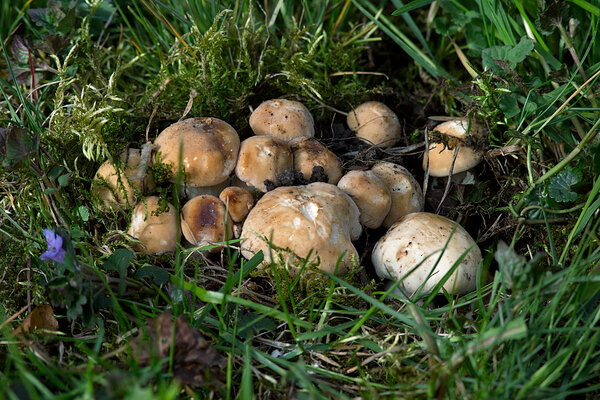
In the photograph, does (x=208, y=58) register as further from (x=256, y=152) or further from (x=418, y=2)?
(x=418, y=2)

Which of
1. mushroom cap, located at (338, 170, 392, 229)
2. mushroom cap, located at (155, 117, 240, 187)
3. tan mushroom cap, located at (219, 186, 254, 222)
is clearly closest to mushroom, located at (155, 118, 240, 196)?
mushroom cap, located at (155, 117, 240, 187)

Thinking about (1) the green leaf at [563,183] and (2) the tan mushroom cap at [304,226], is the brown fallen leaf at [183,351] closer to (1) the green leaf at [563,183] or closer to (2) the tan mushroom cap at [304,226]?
(2) the tan mushroom cap at [304,226]

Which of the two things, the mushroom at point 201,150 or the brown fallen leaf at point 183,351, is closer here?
the brown fallen leaf at point 183,351

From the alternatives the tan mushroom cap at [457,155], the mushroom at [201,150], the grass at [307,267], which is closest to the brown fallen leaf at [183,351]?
the grass at [307,267]

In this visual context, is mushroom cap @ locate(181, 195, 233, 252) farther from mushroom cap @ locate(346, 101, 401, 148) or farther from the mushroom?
mushroom cap @ locate(346, 101, 401, 148)

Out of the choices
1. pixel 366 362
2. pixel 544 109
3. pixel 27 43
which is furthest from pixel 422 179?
pixel 27 43
